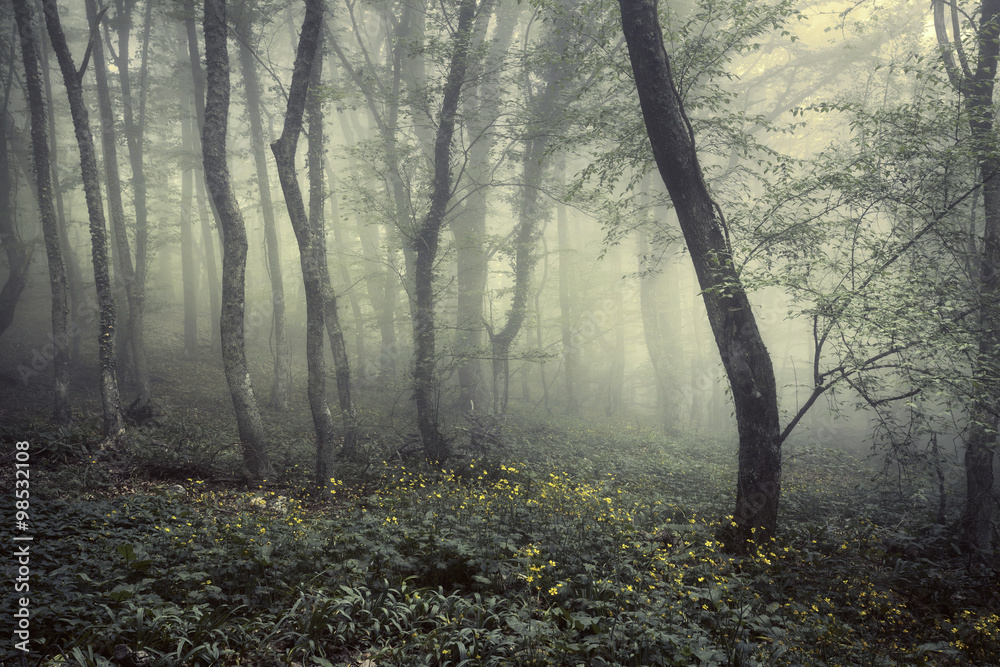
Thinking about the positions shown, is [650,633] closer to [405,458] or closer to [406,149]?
[405,458]

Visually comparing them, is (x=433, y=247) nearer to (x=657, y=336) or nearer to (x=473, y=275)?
(x=473, y=275)

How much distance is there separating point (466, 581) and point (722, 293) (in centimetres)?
423

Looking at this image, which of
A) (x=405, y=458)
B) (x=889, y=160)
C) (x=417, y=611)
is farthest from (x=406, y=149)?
(x=417, y=611)

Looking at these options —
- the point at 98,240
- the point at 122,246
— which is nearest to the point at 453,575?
the point at 98,240

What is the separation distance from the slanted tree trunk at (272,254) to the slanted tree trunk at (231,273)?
5999 millimetres

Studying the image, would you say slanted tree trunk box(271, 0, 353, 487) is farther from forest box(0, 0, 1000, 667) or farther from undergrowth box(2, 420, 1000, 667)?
undergrowth box(2, 420, 1000, 667)

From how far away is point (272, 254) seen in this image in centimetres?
1572

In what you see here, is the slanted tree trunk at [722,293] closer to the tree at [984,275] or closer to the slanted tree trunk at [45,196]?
the tree at [984,275]

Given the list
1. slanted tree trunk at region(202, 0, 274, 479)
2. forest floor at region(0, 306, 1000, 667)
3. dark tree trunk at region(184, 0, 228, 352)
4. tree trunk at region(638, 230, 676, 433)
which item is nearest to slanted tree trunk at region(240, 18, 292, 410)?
dark tree trunk at region(184, 0, 228, 352)

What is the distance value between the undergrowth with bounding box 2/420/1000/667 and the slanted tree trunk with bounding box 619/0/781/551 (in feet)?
1.94

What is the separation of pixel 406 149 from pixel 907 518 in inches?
469

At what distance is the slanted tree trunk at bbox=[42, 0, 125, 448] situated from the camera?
8.88 metres

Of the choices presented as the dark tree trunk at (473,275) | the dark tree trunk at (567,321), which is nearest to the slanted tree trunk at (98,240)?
the dark tree trunk at (473,275)

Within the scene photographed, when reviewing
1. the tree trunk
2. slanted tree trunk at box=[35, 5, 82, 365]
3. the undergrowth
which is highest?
slanted tree trunk at box=[35, 5, 82, 365]
